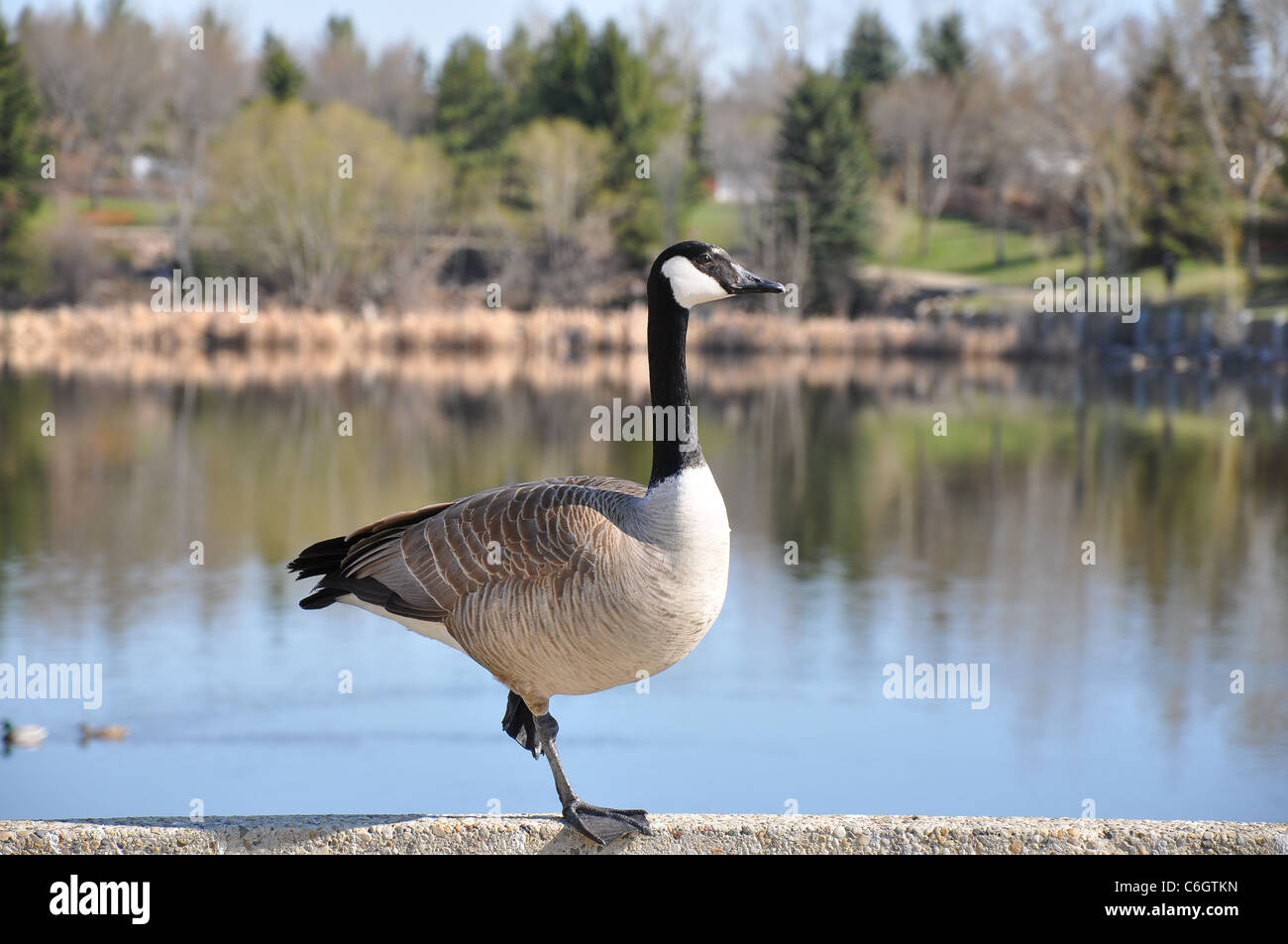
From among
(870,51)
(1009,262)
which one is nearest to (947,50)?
(870,51)

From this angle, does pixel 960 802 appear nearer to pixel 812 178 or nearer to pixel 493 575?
pixel 493 575

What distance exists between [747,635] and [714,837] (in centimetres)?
914

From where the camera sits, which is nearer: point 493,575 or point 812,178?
point 493,575

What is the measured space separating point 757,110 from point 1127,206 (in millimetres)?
21608

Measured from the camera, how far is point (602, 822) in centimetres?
437

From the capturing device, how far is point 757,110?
→ 66375mm

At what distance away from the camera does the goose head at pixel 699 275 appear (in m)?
4.45

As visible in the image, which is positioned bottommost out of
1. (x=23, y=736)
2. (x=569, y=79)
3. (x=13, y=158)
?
(x=23, y=736)

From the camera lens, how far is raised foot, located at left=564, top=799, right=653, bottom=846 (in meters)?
4.31

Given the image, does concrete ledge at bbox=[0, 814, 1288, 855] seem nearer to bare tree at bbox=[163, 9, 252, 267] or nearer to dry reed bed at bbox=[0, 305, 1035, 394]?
dry reed bed at bbox=[0, 305, 1035, 394]

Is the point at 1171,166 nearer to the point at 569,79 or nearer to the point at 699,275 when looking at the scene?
the point at 569,79

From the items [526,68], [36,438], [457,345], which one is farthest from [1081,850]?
[526,68]

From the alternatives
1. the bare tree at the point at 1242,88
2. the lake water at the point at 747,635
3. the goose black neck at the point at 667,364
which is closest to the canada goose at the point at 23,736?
the lake water at the point at 747,635

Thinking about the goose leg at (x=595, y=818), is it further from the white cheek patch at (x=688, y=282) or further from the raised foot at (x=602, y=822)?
the white cheek patch at (x=688, y=282)
